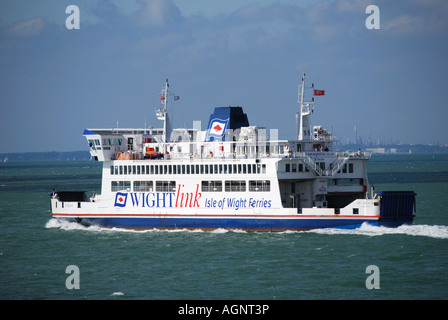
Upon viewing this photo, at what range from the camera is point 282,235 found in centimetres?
4191

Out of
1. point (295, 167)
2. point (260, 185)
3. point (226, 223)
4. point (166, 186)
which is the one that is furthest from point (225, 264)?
point (166, 186)

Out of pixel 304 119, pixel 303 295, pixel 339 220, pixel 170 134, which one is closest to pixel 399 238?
pixel 339 220

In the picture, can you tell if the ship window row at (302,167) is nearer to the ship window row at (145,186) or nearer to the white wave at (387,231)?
the white wave at (387,231)

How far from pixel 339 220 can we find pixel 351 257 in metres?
5.35

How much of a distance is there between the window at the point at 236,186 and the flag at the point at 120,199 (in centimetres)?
719

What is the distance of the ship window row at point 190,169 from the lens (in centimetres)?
4338

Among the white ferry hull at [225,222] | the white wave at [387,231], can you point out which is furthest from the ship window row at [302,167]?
the white wave at [387,231]

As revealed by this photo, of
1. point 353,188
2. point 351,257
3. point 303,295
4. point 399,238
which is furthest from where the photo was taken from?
point 353,188

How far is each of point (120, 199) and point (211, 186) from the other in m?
6.51

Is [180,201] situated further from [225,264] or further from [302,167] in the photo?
[225,264]

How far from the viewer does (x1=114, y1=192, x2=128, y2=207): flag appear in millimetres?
46062

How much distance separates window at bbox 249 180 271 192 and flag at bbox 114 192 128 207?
8791 millimetres

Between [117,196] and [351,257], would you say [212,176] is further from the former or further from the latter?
[351,257]

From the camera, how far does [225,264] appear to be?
35.7 meters
